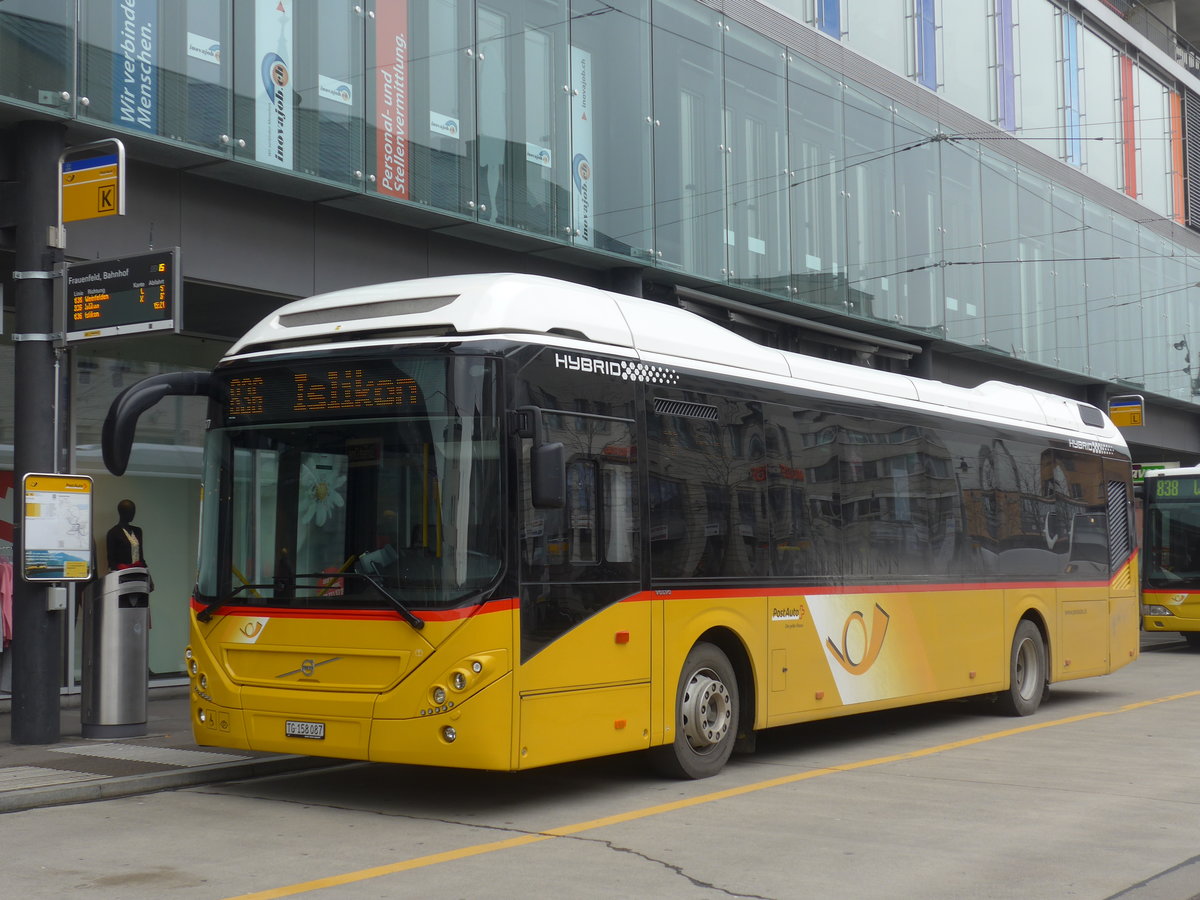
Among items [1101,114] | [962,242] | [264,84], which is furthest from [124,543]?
[1101,114]

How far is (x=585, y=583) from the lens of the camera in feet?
29.0

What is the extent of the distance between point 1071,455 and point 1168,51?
2915 cm

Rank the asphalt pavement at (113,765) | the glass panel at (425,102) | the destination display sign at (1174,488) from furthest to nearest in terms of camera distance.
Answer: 1. the destination display sign at (1174,488)
2. the glass panel at (425,102)
3. the asphalt pavement at (113,765)

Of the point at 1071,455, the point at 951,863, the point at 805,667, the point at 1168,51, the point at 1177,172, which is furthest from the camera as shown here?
the point at 1168,51

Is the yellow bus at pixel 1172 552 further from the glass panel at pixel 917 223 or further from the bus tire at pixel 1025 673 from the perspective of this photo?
the bus tire at pixel 1025 673

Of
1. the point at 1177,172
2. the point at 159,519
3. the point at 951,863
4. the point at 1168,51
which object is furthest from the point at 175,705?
the point at 1168,51

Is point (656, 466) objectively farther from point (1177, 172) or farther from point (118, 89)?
point (1177, 172)

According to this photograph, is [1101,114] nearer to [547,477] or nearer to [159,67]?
[159,67]

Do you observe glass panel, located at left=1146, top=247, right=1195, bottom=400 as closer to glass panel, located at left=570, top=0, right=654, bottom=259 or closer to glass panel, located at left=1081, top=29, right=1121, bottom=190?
glass panel, located at left=1081, top=29, right=1121, bottom=190

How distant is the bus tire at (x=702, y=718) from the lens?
382 inches

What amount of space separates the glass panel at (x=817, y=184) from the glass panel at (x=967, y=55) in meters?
4.84

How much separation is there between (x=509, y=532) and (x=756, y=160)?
13.2 metres

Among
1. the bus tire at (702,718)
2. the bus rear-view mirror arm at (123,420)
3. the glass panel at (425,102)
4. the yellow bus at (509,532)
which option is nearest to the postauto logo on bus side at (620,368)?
the yellow bus at (509,532)

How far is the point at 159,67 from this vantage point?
1267 centimetres
